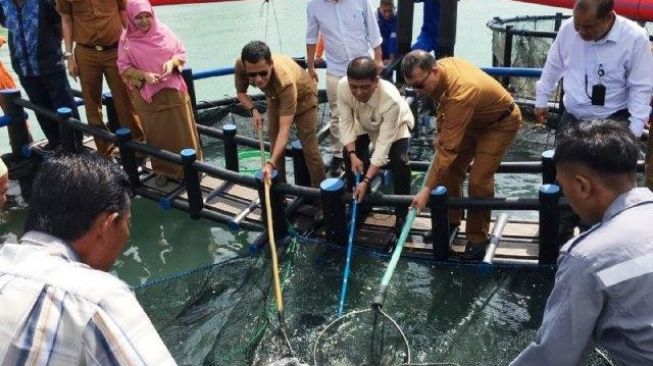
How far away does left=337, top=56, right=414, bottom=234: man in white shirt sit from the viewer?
12.5ft

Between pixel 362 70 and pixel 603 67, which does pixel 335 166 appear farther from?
pixel 603 67

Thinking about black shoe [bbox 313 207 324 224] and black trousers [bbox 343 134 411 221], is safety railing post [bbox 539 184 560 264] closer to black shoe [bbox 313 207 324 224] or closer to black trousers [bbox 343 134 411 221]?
black trousers [bbox 343 134 411 221]

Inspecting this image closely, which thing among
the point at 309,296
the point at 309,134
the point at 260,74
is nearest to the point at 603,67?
the point at 309,134

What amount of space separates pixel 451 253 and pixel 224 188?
2.00 metres

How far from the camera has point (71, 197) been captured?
4.68 feet

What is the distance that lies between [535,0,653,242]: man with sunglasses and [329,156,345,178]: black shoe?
1806mm

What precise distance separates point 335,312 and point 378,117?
129cm

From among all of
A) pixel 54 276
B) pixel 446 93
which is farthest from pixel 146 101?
pixel 54 276

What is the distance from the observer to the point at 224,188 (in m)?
5.14

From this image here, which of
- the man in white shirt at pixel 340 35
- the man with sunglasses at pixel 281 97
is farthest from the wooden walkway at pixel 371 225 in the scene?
the man in white shirt at pixel 340 35

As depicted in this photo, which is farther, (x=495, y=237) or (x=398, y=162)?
(x=398, y=162)

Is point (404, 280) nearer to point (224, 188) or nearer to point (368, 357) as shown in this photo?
point (368, 357)

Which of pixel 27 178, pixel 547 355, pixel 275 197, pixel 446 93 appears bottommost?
pixel 27 178

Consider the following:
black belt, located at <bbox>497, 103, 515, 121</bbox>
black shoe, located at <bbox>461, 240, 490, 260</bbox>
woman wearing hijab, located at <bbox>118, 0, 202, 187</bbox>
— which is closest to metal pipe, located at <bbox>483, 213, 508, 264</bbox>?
black shoe, located at <bbox>461, 240, 490, 260</bbox>
